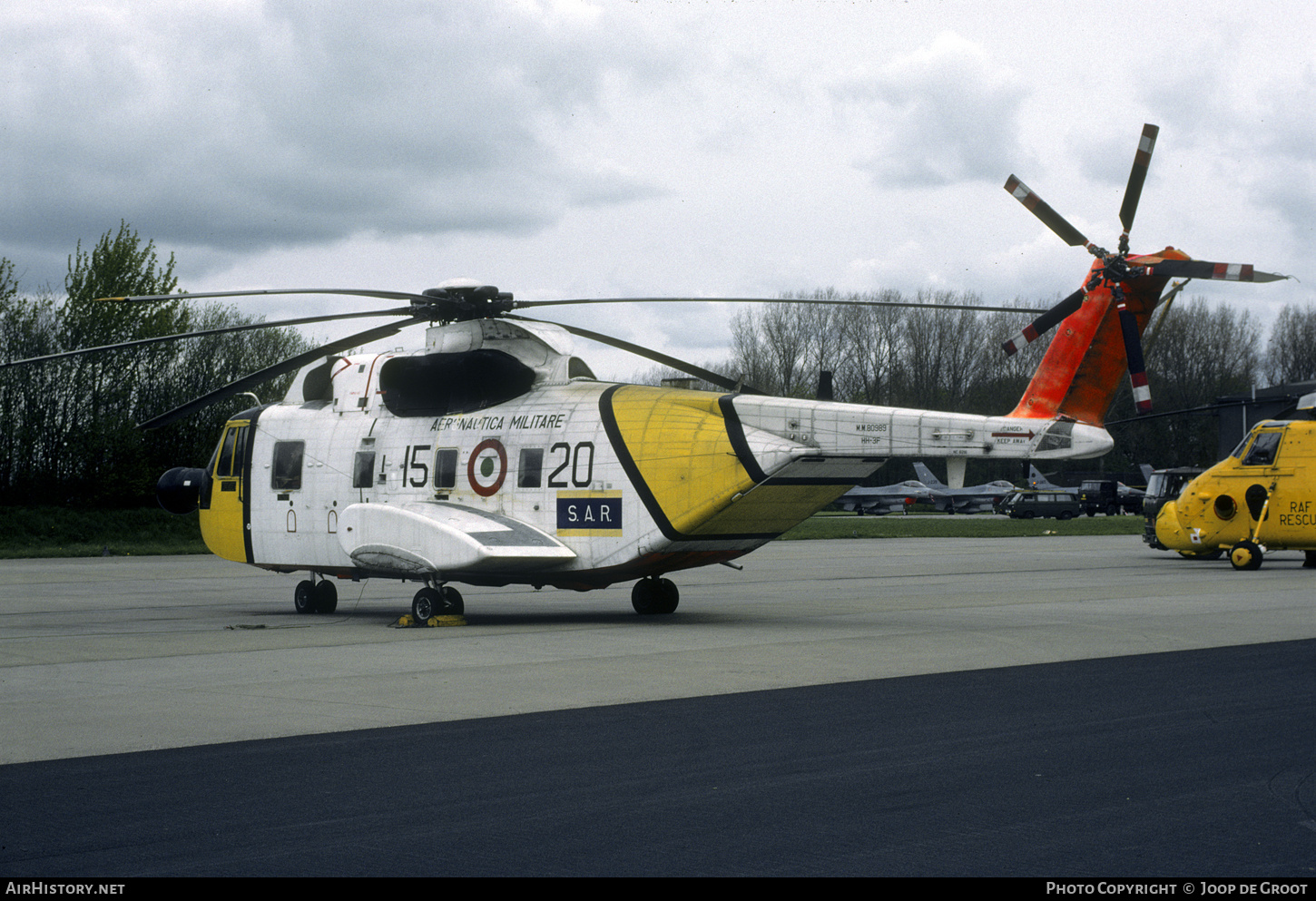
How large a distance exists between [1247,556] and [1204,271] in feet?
49.2

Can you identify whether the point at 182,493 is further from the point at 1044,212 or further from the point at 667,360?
the point at 1044,212

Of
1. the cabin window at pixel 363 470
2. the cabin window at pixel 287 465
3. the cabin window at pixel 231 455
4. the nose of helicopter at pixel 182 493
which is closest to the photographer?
the cabin window at pixel 363 470

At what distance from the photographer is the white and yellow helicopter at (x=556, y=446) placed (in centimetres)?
1491

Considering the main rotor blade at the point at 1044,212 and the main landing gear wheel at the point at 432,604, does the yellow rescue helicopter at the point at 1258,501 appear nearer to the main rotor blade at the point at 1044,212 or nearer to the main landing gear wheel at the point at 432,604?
the main rotor blade at the point at 1044,212

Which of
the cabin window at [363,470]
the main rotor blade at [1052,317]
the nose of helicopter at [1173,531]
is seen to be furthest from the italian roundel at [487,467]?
the nose of helicopter at [1173,531]

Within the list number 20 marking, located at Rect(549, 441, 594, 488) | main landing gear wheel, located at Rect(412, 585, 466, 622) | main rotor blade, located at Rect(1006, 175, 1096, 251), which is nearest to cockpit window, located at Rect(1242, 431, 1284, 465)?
main rotor blade, located at Rect(1006, 175, 1096, 251)

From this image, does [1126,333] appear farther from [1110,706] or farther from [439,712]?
[439,712]

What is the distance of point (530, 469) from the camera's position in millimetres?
16891

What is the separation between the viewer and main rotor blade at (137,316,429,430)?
1560 centimetres

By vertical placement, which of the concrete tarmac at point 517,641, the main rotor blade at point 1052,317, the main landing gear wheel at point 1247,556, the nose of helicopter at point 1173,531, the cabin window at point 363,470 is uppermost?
the main rotor blade at point 1052,317

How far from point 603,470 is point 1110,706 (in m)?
8.34

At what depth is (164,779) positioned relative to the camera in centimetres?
690

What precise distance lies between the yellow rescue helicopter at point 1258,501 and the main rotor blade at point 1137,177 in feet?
43.2
